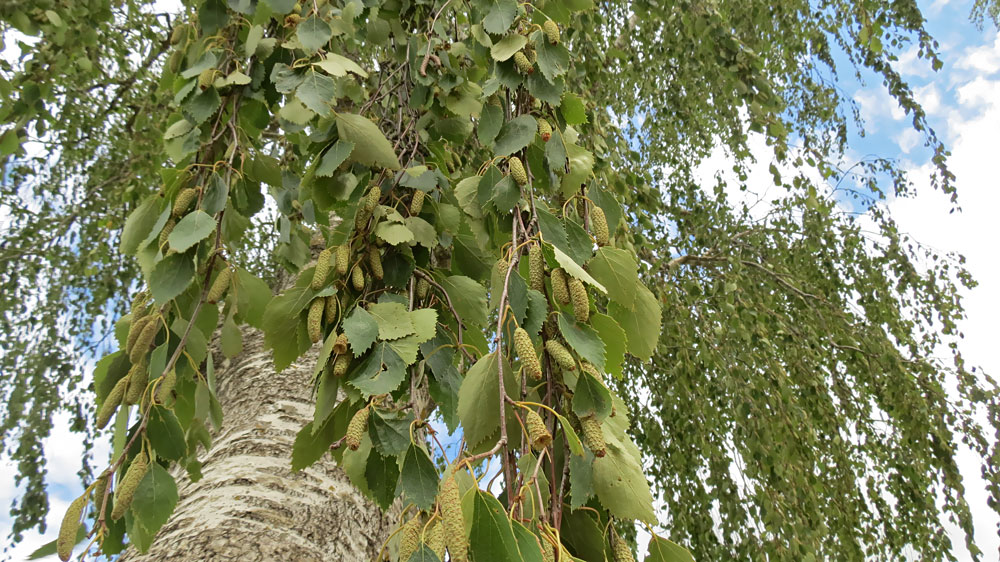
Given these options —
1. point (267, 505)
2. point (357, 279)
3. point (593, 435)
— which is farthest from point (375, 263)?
point (267, 505)

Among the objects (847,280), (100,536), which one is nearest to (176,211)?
(100,536)

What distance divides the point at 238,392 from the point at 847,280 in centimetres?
288

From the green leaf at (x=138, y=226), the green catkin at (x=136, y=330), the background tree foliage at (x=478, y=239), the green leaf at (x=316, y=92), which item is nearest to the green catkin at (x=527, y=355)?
the background tree foliage at (x=478, y=239)

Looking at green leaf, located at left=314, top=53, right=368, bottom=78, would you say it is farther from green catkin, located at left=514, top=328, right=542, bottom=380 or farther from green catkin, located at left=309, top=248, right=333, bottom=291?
green catkin, located at left=514, top=328, right=542, bottom=380

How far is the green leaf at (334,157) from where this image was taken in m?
0.69

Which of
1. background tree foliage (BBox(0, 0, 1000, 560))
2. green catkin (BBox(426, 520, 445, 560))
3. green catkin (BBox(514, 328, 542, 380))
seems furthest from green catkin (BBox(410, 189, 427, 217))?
green catkin (BBox(426, 520, 445, 560))

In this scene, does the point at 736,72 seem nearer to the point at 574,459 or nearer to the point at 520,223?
the point at 520,223

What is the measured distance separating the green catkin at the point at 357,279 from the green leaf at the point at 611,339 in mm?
264

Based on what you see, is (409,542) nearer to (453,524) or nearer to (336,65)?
(453,524)

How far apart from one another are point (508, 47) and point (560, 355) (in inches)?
15.7

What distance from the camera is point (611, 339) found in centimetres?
56

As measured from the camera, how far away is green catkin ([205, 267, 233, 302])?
0.70m

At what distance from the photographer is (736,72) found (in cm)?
136

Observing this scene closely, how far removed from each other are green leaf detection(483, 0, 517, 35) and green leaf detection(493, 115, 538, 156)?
112 mm
